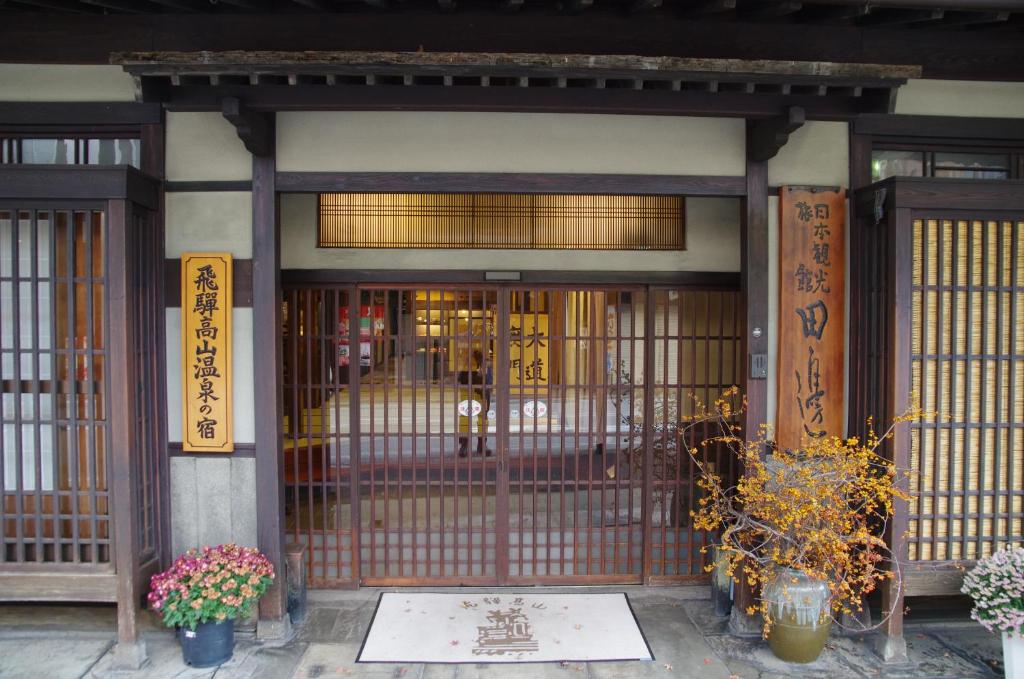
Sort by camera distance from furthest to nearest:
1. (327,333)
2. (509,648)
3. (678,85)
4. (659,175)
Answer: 1. (327,333)
2. (659,175)
3. (509,648)
4. (678,85)

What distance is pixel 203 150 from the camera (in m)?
4.96

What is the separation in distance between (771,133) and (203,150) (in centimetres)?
481

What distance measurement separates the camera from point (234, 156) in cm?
495

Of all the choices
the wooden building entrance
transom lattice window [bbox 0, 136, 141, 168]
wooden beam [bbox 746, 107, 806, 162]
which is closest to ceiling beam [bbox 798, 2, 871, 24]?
wooden beam [bbox 746, 107, 806, 162]

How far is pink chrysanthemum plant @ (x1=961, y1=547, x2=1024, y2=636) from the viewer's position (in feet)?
13.6

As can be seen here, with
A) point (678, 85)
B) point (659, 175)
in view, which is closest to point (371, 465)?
point (659, 175)

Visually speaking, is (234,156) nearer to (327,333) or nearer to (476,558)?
(327,333)

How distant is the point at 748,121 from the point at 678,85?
1046 millimetres

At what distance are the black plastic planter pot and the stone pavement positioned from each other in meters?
0.07

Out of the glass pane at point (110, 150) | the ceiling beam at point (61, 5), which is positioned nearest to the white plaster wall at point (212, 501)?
the glass pane at point (110, 150)

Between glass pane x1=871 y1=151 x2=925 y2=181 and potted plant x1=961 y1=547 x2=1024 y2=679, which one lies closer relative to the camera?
potted plant x1=961 y1=547 x2=1024 y2=679

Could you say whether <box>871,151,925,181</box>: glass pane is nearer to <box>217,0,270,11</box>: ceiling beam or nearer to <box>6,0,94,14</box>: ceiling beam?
<box>217,0,270,11</box>: ceiling beam

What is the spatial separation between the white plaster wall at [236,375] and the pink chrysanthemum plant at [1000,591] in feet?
19.3

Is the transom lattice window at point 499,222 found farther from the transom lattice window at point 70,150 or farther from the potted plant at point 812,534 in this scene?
the potted plant at point 812,534
